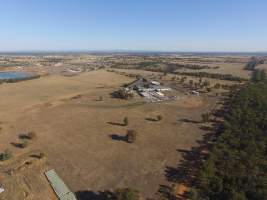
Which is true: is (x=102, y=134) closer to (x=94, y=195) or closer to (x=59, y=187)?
(x=59, y=187)

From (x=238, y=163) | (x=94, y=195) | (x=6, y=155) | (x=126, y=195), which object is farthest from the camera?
(x=6, y=155)

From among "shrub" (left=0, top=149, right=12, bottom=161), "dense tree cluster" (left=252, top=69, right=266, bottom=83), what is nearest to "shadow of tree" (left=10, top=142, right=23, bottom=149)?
"shrub" (left=0, top=149, right=12, bottom=161)

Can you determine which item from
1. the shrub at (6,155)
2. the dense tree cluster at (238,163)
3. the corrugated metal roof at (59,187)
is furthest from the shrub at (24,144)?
A: the dense tree cluster at (238,163)

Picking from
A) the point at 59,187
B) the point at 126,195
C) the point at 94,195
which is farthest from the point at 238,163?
the point at 59,187

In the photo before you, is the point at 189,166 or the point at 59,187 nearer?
the point at 59,187

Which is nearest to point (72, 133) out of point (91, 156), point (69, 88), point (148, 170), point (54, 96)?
point (91, 156)

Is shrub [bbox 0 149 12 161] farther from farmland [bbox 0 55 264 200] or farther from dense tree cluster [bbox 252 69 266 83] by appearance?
dense tree cluster [bbox 252 69 266 83]

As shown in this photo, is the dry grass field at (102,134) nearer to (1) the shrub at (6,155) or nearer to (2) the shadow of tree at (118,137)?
(2) the shadow of tree at (118,137)
